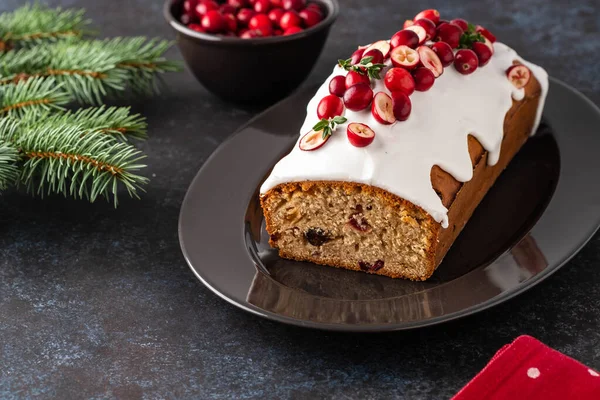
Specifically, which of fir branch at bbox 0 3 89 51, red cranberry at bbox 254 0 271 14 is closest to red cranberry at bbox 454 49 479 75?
red cranberry at bbox 254 0 271 14

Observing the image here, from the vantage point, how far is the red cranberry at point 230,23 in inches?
126

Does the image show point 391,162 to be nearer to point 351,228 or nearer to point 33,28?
point 351,228

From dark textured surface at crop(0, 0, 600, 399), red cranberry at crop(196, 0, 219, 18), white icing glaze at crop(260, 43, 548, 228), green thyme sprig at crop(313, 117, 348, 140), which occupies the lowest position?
dark textured surface at crop(0, 0, 600, 399)

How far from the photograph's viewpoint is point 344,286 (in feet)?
7.88

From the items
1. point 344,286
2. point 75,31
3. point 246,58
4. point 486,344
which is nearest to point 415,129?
point 344,286

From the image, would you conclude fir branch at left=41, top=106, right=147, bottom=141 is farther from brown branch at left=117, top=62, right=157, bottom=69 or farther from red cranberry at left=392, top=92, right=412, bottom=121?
red cranberry at left=392, top=92, right=412, bottom=121

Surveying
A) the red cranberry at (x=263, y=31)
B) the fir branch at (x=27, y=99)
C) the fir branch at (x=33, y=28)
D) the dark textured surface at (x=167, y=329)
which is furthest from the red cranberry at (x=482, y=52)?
the fir branch at (x=33, y=28)

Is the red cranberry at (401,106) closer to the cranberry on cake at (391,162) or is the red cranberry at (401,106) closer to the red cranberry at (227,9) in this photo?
the cranberry on cake at (391,162)

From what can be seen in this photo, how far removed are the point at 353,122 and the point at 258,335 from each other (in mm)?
675

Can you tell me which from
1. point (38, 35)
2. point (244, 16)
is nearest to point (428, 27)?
point (244, 16)

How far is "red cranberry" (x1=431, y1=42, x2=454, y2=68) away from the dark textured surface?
734 millimetres

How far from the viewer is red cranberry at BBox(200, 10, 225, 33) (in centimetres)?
316

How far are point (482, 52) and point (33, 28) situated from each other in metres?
1.91

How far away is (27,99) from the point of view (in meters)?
2.99
